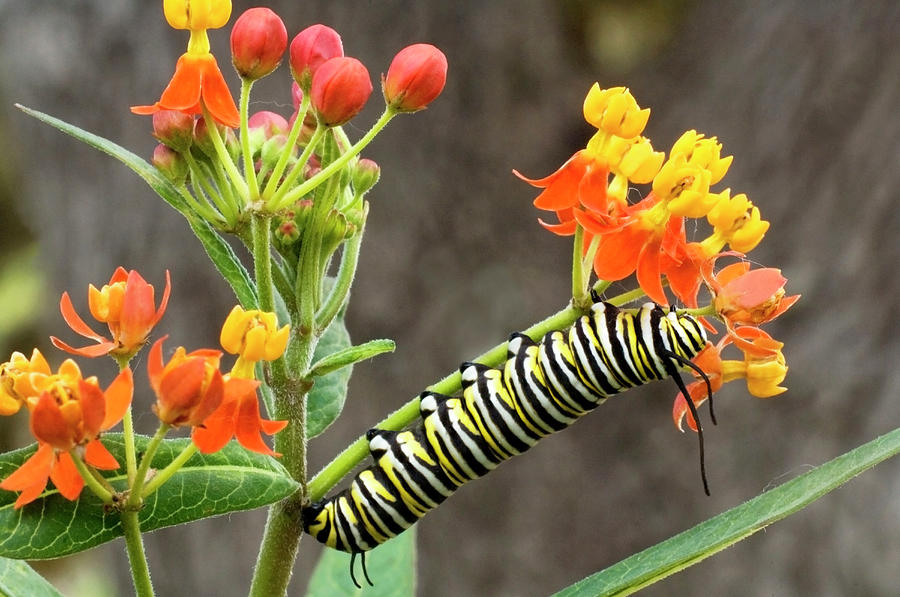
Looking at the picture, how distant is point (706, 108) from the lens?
292 cm

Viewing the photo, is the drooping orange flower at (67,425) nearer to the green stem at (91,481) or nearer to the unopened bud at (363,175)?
the green stem at (91,481)

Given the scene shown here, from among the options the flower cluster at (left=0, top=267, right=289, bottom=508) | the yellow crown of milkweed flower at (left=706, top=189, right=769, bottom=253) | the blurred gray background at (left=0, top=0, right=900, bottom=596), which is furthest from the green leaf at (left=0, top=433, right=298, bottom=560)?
the blurred gray background at (left=0, top=0, right=900, bottom=596)

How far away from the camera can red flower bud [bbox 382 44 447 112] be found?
1.12m

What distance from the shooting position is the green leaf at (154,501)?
92 cm

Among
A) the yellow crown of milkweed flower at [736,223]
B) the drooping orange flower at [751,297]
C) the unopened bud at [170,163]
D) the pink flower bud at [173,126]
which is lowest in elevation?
the drooping orange flower at [751,297]

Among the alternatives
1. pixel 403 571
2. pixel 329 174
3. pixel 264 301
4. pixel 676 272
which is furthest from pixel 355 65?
pixel 403 571

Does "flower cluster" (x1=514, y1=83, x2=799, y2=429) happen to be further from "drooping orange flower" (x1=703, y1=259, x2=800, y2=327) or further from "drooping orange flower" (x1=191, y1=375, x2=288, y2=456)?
"drooping orange flower" (x1=191, y1=375, x2=288, y2=456)

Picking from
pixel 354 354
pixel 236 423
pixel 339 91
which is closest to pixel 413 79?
pixel 339 91

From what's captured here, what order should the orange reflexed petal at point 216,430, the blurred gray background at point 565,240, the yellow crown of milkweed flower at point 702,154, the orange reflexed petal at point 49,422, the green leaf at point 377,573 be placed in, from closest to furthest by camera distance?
the orange reflexed petal at point 49,422, the orange reflexed petal at point 216,430, the yellow crown of milkweed flower at point 702,154, the green leaf at point 377,573, the blurred gray background at point 565,240

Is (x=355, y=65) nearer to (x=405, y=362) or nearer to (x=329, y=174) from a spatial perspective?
(x=329, y=174)

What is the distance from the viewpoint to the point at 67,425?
2.67 feet

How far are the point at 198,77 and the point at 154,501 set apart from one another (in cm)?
47

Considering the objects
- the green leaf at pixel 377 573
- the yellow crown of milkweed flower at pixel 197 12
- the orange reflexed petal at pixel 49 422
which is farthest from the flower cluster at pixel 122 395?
the green leaf at pixel 377 573

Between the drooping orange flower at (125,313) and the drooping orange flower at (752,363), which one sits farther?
the drooping orange flower at (752,363)
